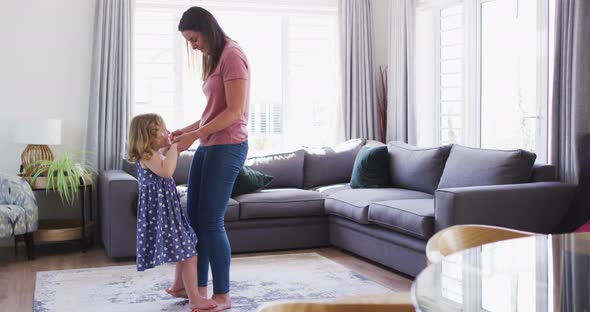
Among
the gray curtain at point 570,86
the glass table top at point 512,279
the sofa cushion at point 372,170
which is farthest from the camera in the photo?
the sofa cushion at point 372,170

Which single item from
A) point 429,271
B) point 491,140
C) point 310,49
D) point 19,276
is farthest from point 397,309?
point 310,49

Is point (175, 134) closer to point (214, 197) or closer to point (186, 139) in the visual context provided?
point (186, 139)

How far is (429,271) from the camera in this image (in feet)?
5.21

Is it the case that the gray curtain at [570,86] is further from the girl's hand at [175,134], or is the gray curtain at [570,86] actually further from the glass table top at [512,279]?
the glass table top at [512,279]

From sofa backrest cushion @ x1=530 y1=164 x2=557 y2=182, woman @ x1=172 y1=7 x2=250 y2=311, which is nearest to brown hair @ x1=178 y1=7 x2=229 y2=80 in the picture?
woman @ x1=172 y1=7 x2=250 y2=311

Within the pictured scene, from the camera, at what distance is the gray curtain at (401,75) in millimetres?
6320

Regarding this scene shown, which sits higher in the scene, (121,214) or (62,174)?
(62,174)

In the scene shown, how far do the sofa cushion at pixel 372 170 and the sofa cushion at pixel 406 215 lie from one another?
2.56ft

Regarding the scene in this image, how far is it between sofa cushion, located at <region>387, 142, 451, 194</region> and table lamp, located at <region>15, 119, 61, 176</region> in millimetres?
2575

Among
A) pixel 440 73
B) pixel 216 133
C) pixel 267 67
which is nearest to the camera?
pixel 216 133

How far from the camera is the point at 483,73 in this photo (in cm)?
560

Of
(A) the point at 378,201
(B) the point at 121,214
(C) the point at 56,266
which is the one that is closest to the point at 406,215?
(A) the point at 378,201

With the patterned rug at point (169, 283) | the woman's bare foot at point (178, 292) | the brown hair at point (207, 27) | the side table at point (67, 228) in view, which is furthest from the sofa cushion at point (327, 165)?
the brown hair at point (207, 27)

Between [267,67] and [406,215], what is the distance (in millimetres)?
2677
